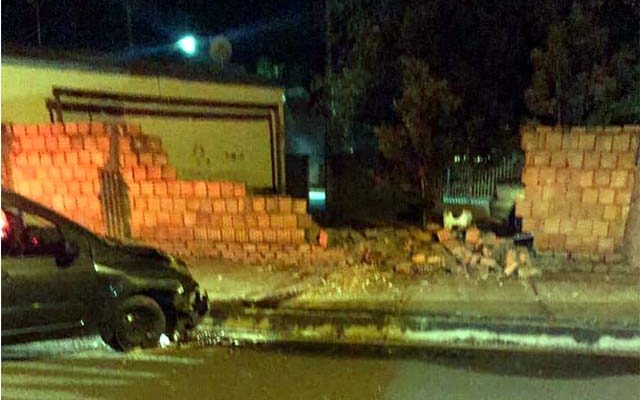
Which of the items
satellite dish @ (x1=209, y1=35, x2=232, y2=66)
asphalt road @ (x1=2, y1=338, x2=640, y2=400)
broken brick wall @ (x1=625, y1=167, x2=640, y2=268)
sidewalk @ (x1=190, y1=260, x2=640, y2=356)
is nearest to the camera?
asphalt road @ (x1=2, y1=338, x2=640, y2=400)

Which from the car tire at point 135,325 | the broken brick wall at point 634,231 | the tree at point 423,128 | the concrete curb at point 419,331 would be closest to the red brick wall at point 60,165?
the concrete curb at point 419,331

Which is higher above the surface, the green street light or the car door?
the green street light

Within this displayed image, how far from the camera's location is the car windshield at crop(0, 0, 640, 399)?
20.2 ft

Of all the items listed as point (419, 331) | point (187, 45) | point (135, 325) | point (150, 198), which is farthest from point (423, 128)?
point (187, 45)

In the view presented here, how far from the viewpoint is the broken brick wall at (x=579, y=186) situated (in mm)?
8578

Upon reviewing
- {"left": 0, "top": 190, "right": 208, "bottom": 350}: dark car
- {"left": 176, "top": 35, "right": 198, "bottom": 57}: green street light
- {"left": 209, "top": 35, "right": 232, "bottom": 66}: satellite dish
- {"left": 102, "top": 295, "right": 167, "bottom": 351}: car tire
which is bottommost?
{"left": 102, "top": 295, "right": 167, "bottom": 351}: car tire

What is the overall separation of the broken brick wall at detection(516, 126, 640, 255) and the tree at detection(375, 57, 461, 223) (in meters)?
2.58

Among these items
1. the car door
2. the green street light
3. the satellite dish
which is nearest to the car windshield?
the car door

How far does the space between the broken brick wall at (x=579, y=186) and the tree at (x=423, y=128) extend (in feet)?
8.47

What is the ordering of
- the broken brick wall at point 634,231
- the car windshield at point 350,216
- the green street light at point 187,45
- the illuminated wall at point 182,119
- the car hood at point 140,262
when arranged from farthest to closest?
the green street light at point 187,45 < the illuminated wall at point 182,119 < the broken brick wall at point 634,231 < the car hood at point 140,262 < the car windshield at point 350,216

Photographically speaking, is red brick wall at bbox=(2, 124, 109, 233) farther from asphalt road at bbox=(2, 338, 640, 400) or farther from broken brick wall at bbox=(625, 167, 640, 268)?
broken brick wall at bbox=(625, 167, 640, 268)

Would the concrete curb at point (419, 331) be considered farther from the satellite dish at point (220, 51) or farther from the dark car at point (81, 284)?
the satellite dish at point (220, 51)

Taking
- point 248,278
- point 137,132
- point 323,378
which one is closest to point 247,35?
point 137,132

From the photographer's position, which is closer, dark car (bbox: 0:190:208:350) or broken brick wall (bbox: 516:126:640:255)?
dark car (bbox: 0:190:208:350)
